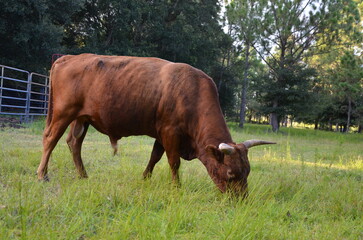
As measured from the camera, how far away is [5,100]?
16688 mm

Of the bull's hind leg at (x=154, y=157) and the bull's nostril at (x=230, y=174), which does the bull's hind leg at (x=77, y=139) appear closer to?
the bull's hind leg at (x=154, y=157)

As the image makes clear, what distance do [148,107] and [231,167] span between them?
49.6 inches

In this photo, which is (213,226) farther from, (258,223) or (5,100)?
(5,100)

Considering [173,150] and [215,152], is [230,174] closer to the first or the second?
[215,152]

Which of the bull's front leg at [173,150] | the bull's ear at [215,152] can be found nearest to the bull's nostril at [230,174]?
the bull's ear at [215,152]

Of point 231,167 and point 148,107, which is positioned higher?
point 148,107

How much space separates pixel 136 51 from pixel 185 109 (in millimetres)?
16945

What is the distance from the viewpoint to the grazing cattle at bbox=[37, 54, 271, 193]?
3787 millimetres

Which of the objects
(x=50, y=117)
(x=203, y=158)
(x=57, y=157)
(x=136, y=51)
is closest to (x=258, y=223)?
(x=203, y=158)

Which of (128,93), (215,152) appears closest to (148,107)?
(128,93)

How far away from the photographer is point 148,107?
405 centimetres

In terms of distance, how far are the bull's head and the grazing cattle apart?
1 cm

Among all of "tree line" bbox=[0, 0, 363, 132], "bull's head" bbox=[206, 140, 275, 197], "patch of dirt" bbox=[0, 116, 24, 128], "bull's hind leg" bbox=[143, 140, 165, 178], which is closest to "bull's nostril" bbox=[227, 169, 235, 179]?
"bull's head" bbox=[206, 140, 275, 197]

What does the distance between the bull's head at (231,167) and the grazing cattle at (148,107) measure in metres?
0.01
